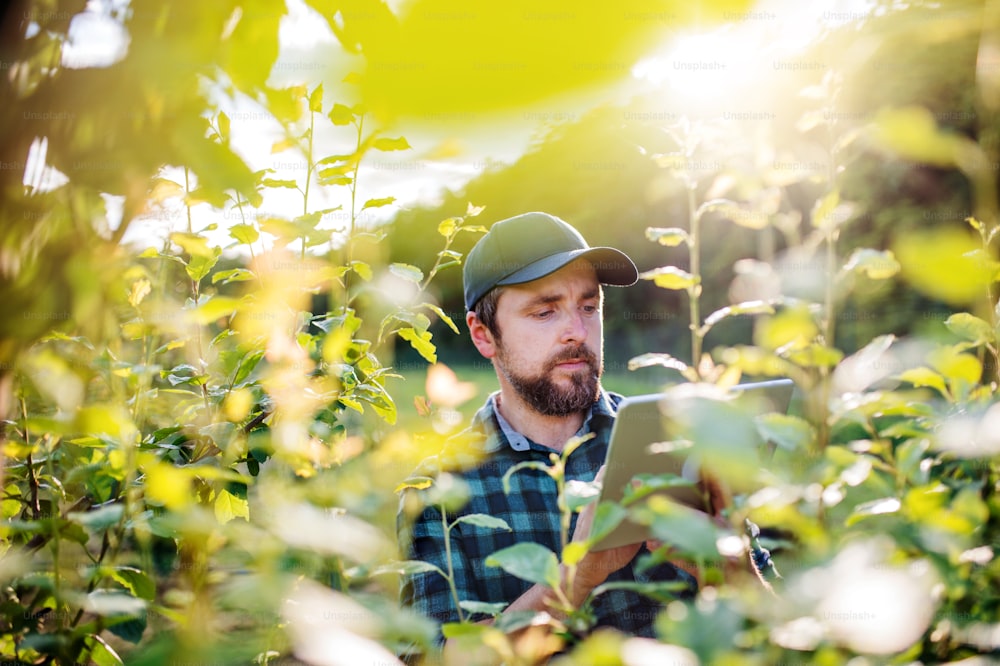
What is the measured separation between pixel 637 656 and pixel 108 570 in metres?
0.53

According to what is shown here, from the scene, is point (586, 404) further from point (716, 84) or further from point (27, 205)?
point (27, 205)

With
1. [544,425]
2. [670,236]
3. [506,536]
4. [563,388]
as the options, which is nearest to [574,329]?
[563,388]

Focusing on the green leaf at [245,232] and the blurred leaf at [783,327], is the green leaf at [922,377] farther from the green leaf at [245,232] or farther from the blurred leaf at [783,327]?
the green leaf at [245,232]

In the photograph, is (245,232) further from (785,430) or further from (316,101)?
(785,430)

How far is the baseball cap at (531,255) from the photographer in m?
2.43

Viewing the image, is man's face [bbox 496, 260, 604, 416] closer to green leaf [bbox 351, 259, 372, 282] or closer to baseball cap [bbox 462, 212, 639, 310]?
baseball cap [bbox 462, 212, 639, 310]

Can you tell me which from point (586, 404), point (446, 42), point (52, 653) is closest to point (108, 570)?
point (52, 653)

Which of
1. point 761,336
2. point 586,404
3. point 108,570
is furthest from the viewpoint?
point 586,404

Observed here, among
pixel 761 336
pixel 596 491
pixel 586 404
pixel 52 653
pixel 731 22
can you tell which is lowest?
pixel 586 404

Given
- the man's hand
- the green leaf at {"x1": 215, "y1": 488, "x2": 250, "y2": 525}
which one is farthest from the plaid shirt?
the green leaf at {"x1": 215, "y1": 488, "x2": 250, "y2": 525}

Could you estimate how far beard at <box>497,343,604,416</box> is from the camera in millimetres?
2410

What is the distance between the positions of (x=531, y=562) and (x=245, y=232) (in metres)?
0.75

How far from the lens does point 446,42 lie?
A: 49cm

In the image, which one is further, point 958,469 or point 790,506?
point 958,469
